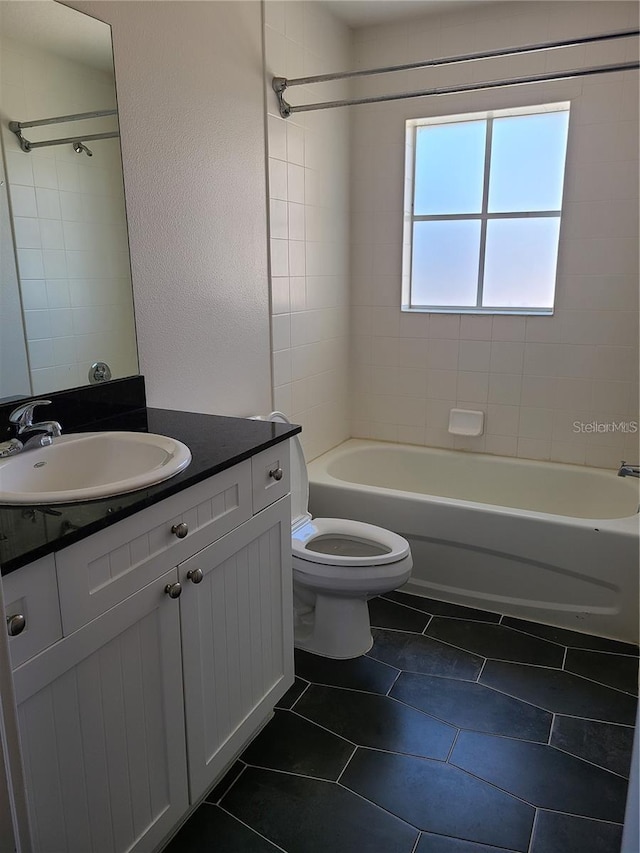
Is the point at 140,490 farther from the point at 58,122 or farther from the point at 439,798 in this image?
the point at 439,798

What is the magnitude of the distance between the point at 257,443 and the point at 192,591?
1.30ft

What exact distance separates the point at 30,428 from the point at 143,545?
1.49 feet

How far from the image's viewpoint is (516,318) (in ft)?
9.89

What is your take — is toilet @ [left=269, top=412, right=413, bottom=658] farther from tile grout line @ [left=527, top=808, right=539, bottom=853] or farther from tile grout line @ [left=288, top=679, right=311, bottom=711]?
tile grout line @ [left=527, top=808, right=539, bottom=853]

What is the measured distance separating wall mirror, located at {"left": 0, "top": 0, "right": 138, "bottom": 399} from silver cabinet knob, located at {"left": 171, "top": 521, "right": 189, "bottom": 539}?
583 millimetres

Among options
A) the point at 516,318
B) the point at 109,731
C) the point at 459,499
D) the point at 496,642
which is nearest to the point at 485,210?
the point at 516,318

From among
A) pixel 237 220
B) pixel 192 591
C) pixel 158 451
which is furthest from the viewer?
pixel 237 220

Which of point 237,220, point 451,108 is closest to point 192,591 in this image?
point 237,220

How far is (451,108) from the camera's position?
2939 millimetres

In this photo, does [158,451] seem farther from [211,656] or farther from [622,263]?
[622,263]

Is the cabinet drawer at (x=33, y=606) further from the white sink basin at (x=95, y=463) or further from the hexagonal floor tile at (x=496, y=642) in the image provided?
the hexagonal floor tile at (x=496, y=642)

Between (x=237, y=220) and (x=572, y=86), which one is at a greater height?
(x=572, y=86)

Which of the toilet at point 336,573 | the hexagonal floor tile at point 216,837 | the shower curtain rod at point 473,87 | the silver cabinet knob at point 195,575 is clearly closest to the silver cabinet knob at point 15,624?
the silver cabinet knob at point 195,575

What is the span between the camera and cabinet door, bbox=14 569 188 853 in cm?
107
